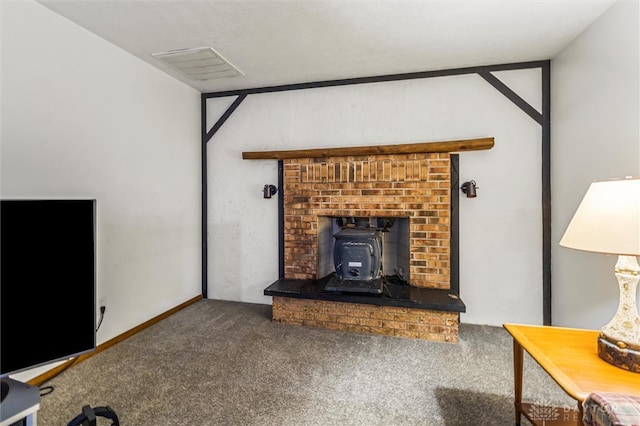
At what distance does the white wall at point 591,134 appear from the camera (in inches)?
73.7

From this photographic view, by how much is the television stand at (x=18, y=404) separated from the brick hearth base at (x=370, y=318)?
6.36ft

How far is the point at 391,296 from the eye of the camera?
106 inches

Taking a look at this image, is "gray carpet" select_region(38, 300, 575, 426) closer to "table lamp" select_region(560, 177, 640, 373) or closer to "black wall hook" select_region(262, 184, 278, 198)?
"table lamp" select_region(560, 177, 640, 373)

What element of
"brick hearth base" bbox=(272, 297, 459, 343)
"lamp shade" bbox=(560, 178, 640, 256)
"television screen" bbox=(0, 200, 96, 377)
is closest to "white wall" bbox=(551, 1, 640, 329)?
"lamp shade" bbox=(560, 178, 640, 256)

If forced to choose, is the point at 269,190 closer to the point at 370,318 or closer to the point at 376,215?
the point at 376,215

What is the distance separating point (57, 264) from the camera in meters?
1.33

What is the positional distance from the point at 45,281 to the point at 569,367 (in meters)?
2.15

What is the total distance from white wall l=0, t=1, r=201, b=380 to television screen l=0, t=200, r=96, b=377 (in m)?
0.06

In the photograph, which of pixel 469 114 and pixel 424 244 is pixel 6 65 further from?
pixel 469 114

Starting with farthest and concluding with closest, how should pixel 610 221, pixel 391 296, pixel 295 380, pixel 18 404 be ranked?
pixel 391 296 → pixel 295 380 → pixel 610 221 → pixel 18 404

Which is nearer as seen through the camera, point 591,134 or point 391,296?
point 591,134

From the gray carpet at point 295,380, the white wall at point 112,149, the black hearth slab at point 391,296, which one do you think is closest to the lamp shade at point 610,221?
the gray carpet at point 295,380

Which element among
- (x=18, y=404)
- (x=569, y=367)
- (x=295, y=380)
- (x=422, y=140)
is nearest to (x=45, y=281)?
(x=18, y=404)

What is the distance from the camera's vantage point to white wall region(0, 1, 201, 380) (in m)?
1.95
